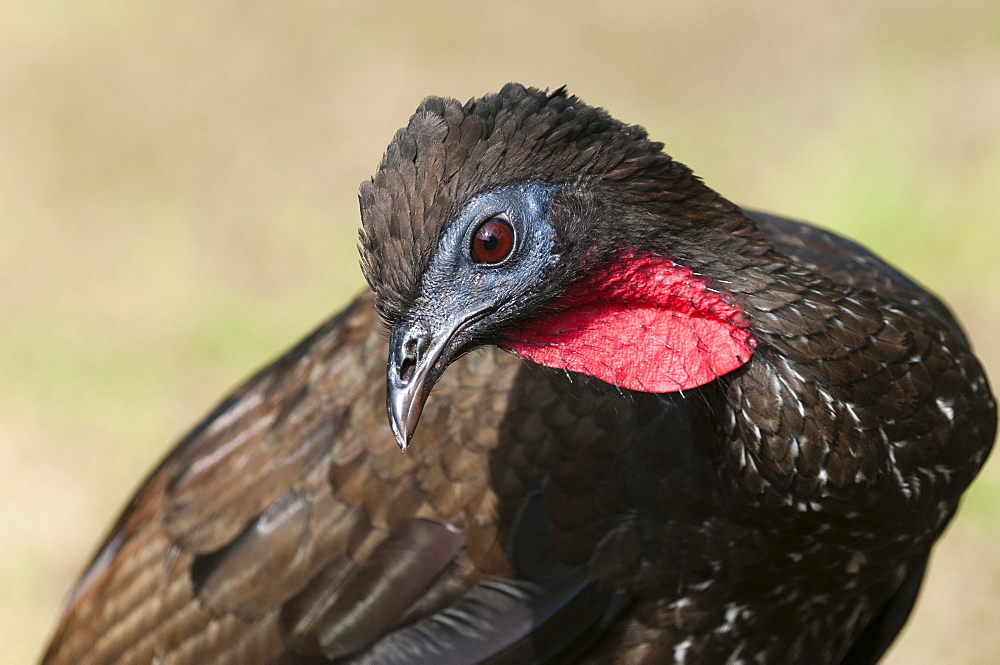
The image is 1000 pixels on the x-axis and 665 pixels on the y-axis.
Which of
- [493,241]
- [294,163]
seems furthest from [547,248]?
[294,163]

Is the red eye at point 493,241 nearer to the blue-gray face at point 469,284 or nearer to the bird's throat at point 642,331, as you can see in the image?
the blue-gray face at point 469,284

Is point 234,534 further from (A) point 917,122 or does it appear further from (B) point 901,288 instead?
(A) point 917,122

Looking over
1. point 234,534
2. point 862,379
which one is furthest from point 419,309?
point 234,534

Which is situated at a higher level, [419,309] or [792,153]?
[792,153]

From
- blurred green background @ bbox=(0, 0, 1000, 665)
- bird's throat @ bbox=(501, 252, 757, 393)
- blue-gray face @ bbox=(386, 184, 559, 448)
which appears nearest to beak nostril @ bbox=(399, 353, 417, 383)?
blue-gray face @ bbox=(386, 184, 559, 448)

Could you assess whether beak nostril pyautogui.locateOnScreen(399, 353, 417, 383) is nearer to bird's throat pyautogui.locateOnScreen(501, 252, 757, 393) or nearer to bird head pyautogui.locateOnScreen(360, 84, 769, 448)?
bird head pyautogui.locateOnScreen(360, 84, 769, 448)

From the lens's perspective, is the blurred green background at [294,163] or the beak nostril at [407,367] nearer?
the beak nostril at [407,367]

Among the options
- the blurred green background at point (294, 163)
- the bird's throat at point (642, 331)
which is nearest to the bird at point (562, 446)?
the bird's throat at point (642, 331)
